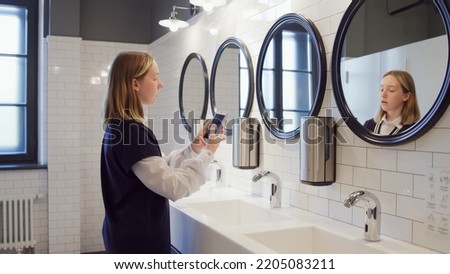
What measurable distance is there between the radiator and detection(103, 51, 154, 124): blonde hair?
101 inches

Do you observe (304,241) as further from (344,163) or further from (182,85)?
(182,85)

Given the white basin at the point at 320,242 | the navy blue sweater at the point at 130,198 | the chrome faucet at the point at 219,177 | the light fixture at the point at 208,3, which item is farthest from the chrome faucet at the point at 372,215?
the light fixture at the point at 208,3

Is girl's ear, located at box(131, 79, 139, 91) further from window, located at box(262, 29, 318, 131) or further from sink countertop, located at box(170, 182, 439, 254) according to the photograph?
window, located at box(262, 29, 318, 131)

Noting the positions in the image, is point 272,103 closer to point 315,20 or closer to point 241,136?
point 241,136

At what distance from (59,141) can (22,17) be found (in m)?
1.28

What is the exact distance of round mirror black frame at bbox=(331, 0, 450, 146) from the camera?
3.95 ft

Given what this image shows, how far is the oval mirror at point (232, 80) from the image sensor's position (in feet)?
7.60

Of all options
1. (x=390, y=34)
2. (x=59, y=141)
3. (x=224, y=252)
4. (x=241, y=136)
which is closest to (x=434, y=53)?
(x=390, y=34)

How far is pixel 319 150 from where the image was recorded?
161cm

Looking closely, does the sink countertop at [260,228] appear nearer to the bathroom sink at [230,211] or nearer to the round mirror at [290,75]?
the bathroom sink at [230,211]

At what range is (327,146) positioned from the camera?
1612 millimetres

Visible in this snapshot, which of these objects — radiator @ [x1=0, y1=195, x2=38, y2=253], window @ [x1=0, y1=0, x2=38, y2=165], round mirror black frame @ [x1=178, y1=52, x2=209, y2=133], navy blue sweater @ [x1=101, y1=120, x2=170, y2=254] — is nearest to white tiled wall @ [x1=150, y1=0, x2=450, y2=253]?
round mirror black frame @ [x1=178, y1=52, x2=209, y2=133]

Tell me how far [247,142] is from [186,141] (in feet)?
3.71

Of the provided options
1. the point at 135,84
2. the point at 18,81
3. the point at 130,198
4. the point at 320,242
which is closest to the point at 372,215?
the point at 320,242
